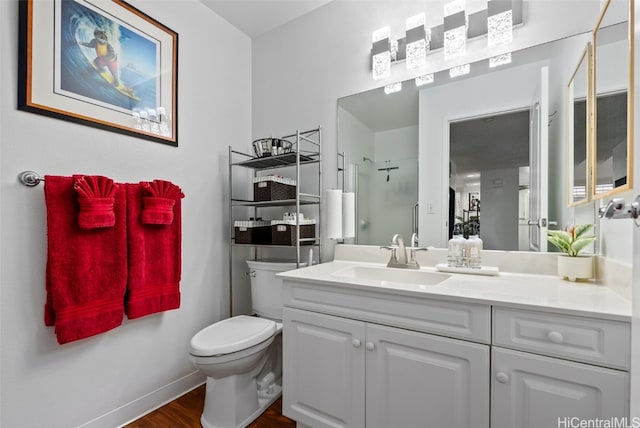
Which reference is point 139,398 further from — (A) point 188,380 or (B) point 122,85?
(B) point 122,85

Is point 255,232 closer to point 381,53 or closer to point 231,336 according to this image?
point 231,336

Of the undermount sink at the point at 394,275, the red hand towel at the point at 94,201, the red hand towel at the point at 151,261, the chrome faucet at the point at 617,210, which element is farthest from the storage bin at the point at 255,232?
the chrome faucet at the point at 617,210

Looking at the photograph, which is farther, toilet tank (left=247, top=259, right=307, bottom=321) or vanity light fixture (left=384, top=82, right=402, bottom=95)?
toilet tank (left=247, top=259, right=307, bottom=321)

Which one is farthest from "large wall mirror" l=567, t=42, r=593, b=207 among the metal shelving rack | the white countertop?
the metal shelving rack

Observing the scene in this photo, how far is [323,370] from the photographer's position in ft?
4.06

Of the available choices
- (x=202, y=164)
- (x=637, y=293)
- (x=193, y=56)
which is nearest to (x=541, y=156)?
(x=637, y=293)

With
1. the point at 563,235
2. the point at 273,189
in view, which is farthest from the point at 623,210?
the point at 273,189

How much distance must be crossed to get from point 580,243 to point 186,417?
204 cm

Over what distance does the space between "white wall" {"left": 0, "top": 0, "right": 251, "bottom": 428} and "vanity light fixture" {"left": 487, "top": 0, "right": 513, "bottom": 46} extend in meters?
1.63

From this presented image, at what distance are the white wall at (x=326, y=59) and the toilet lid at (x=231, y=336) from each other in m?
0.61

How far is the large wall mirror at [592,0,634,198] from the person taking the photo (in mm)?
888

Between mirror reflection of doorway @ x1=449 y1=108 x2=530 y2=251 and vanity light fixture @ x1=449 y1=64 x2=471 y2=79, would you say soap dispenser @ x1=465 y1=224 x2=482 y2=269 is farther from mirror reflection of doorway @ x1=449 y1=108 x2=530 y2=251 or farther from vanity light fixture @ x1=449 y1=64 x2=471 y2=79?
vanity light fixture @ x1=449 y1=64 x2=471 y2=79

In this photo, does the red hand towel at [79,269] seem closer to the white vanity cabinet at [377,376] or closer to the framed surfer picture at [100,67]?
the framed surfer picture at [100,67]

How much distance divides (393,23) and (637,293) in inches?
66.5
